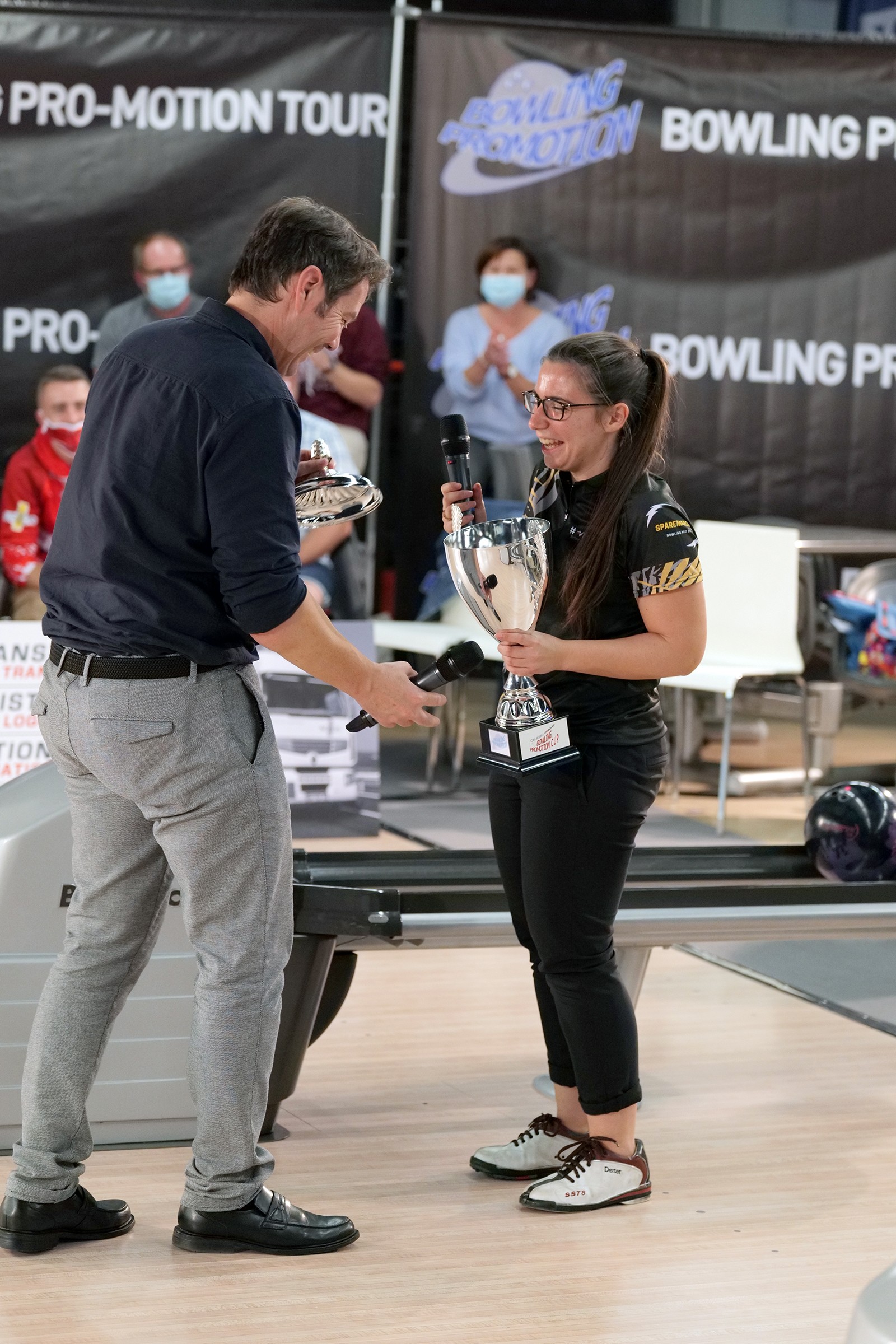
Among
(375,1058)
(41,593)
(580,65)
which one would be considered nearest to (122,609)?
(41,593)

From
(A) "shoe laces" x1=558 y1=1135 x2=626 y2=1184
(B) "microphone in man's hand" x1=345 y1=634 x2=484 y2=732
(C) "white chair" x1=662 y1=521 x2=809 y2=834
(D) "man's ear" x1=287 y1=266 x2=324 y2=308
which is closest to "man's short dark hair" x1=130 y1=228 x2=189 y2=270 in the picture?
(C) "white chair" x1=662 y1=521 x2=809 y2=834

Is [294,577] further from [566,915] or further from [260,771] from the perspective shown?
[566,915]

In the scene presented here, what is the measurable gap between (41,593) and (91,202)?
4.32 meters

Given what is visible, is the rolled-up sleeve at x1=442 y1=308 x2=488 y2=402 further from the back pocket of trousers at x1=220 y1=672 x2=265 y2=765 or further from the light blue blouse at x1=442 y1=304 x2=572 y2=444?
the back pocket of trousers at x1=220 y1=672 x2=265 y2=765

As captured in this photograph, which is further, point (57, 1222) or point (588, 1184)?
point (588, 1184)

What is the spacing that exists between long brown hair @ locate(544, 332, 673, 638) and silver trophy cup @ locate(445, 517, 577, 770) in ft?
0.20

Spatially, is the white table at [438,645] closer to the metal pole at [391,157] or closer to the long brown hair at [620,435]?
the metal pole at [391,157]

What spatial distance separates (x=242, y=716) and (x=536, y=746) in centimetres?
44

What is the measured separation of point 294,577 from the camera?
7.45 feet

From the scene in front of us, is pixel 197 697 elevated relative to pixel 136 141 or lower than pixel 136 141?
lower

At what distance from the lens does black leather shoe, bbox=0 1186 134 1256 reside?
2.46 m

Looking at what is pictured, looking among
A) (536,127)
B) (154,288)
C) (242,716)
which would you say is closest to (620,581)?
(242,716)

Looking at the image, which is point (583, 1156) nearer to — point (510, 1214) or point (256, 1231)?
point (510, 1214)

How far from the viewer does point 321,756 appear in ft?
18.6
